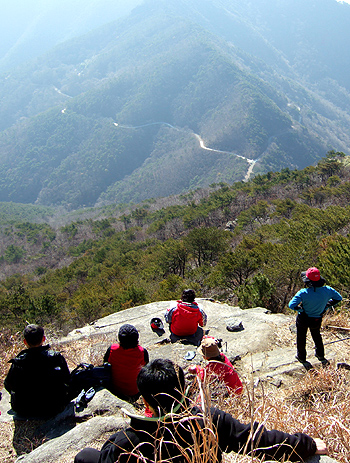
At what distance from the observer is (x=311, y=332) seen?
427 centimetres

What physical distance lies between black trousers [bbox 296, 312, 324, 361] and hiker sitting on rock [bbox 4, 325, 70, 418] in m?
3.09

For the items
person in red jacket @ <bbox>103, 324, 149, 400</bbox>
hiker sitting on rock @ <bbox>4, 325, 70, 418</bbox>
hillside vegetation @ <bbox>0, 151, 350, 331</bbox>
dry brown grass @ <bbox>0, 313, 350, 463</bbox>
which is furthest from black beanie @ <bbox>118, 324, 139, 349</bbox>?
hillside vegetation @ <bbox>0, 151, 350, 331</bbox>

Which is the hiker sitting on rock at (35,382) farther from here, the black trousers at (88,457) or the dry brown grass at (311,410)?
the dry brown grass at (311,410)

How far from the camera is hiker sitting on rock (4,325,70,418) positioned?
335 centimetres

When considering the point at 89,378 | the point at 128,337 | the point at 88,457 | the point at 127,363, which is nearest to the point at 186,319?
the point at 127,363

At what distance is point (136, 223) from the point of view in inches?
2539

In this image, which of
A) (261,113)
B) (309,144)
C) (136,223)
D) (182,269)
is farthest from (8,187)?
(182,269)

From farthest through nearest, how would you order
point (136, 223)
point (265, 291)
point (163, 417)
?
1. point (136, 223)
2. point (265, 291)
3. point (163, 417)

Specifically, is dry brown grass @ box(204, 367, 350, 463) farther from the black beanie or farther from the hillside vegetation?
the hillside vegetation

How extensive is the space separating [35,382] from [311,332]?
354 centimetres

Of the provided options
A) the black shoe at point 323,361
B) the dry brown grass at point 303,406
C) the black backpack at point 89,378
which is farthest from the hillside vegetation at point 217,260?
the black backpack at point 89,378

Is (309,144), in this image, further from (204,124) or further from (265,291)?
(265,291)

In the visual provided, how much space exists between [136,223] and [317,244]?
55.1 meters

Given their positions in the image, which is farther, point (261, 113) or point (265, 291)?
point (261, 113)
